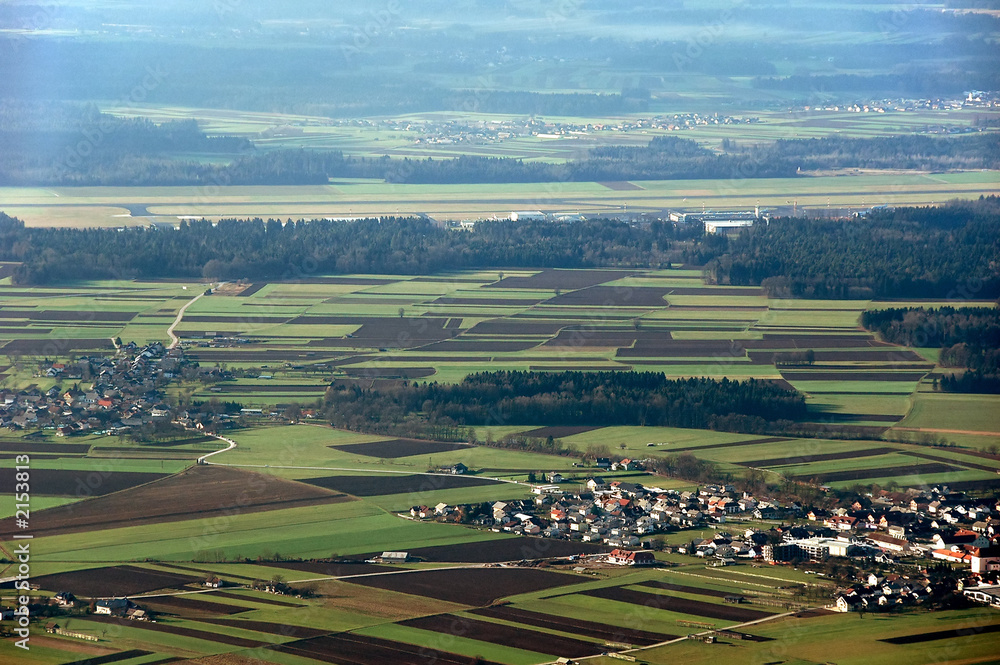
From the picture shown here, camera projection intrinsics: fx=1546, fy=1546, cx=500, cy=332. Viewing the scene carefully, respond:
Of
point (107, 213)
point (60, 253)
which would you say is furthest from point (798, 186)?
point (60, 253)

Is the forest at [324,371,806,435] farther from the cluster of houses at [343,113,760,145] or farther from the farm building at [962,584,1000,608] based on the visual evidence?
the cluster of houses at [343,113,760,145]

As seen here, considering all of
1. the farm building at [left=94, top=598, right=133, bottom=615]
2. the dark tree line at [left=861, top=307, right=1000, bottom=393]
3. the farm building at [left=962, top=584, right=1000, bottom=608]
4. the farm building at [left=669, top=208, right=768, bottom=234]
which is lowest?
the farm building at [left=94, top=598, right=133, bottom=615]

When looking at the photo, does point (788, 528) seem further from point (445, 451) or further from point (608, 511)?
point (445, 451)

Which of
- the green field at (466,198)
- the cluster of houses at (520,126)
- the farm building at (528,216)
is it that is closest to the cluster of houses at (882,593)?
the farm building at (528,216)

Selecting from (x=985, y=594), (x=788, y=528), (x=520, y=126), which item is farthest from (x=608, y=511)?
(x=520, y=126)

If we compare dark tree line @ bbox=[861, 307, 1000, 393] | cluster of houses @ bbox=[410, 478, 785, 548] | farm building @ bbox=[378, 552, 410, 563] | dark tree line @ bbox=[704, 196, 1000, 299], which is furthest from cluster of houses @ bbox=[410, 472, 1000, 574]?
dark tree line @ bbox=[704, 196, 1000, 299]

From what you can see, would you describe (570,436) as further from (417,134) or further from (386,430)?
(417,134)
